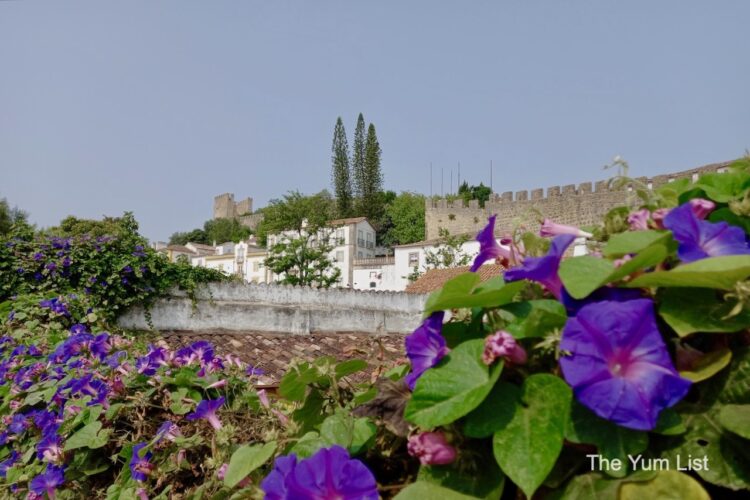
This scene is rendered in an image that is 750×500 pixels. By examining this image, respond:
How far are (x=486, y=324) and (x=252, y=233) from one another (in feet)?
248

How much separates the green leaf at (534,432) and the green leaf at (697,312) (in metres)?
0.14

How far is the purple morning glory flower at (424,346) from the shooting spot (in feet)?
2.38

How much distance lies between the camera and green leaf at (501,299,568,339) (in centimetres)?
62

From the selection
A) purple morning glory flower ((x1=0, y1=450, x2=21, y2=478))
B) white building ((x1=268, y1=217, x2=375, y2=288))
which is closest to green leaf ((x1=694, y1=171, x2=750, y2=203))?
purple morning glory flower ((x1=0, y1=450, x2=21, y2=478))

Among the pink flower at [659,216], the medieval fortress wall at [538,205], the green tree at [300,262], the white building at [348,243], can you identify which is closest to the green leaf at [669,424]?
the pink flower at [659,216]

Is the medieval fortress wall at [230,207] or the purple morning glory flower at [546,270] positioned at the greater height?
the medieval fortress wall at [230,207]

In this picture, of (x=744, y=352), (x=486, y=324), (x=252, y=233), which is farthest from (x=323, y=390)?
(x=252, y=233)

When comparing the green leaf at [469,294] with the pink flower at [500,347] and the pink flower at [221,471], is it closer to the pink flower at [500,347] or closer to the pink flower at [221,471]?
the pink flower at [500,347]

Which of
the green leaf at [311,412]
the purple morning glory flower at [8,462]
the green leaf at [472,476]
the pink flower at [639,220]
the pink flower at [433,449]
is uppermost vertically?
the pink flower at [639,220]

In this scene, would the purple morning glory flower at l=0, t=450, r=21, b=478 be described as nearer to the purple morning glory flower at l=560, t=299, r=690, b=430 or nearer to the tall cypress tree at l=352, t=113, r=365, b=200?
the purple morning glory flower at l=560, t=299, r=690, b=430

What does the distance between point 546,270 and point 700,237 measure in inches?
7.2

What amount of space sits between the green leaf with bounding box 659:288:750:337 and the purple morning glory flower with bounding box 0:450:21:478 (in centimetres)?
229

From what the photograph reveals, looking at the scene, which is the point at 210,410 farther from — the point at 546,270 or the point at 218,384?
the point at 546,270

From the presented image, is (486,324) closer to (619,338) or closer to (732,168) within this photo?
(619,338)
